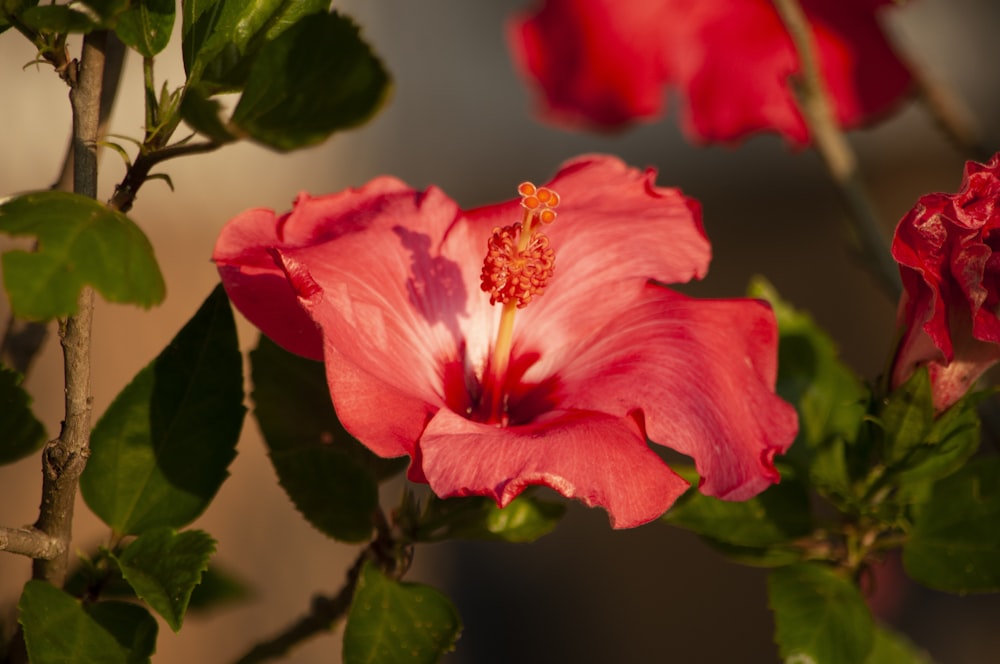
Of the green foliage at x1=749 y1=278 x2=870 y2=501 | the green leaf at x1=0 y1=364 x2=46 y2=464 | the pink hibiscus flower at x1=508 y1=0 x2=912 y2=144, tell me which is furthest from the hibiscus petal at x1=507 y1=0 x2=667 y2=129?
the green leaf at x1=0 y1=364 x2=46 y2=464

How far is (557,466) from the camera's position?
0.54m

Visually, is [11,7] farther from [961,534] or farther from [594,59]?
[594,59]

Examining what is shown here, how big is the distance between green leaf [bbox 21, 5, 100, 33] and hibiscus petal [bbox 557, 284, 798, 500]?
335mm

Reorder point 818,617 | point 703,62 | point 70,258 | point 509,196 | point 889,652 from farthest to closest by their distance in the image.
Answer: point 509,196
point 703,62
point 889,652
point 818,617
point 70,258

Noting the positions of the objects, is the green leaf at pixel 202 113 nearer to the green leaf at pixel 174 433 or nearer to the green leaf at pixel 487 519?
the green leaf at pixel 174 433

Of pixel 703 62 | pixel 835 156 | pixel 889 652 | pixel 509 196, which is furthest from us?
pixel 509 196

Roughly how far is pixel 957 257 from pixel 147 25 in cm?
46

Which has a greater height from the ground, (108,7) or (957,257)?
(108,7)

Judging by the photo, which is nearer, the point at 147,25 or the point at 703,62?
the point at 147,25

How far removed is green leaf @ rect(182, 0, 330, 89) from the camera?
54 cm

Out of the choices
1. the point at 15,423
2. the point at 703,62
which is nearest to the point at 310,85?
the point at 15,423

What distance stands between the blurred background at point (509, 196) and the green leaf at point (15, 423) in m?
0.87

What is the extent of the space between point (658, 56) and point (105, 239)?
0.84m

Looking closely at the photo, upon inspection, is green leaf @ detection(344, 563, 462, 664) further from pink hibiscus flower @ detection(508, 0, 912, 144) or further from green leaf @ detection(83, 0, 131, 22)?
pink hibiscus flower @ detection(508, 0, 912, 144)
